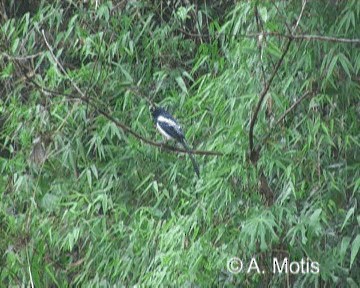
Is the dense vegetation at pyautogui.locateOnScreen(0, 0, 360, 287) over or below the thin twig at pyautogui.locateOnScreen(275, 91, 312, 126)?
below

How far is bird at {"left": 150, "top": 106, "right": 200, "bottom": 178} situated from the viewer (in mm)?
6406

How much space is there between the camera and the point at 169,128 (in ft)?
21.1

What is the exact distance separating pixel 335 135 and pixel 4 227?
90.8 inches

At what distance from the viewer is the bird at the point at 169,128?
252 inches

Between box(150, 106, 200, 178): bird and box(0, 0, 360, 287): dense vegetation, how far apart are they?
0.10 m

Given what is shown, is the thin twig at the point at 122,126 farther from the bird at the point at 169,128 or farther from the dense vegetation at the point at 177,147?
the bird at the point at 169,128

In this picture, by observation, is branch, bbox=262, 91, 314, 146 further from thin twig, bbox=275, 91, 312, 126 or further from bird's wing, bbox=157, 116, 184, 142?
bird's wing, bbox=157, 116, 184, 142

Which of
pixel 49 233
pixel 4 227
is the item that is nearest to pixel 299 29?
pixel 49 233

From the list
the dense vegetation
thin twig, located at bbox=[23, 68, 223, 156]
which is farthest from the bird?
Answer: thin twig, located at bbox=[23, 68, 223, 156]

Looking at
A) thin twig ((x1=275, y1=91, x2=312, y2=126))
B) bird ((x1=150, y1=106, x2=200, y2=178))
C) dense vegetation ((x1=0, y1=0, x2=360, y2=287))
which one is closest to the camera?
thin twig ((x1=275, y1=91, x2=312, y2=126))

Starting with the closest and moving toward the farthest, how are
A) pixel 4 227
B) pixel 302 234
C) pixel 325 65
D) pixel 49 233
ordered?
pixel 302 234 → pixel 325 65 → pixel 49 233 → pixel 4 227

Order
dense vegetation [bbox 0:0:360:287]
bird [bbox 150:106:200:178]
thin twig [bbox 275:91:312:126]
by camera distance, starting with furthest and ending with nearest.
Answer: bird [bbox 150:106:200:178]
dense vegetation [bbox 0:0:360:287]
thin twig [bbox 275:91:312:126]

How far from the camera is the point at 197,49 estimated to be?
731cm

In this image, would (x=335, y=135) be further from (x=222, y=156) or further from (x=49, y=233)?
(x=49, y=233)
